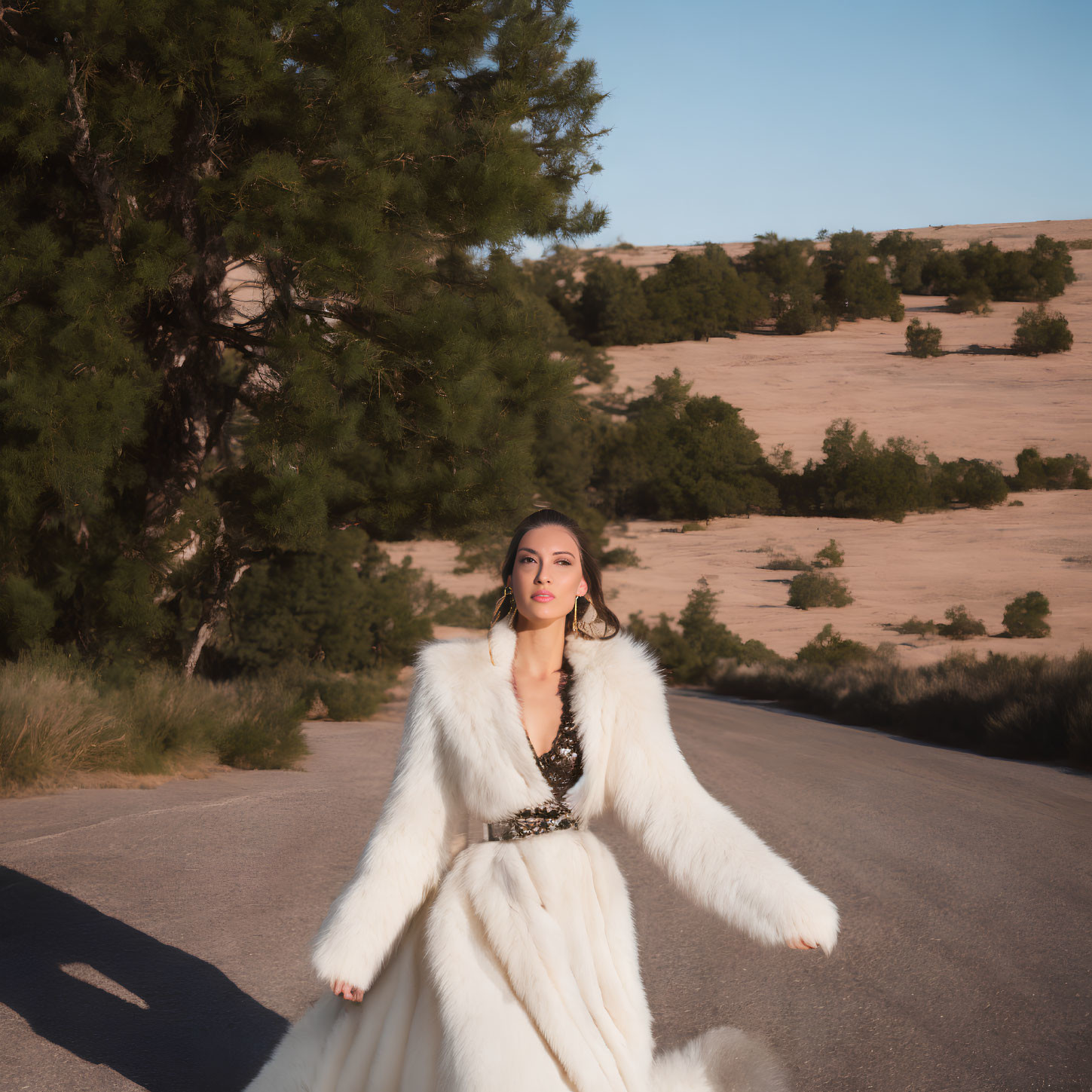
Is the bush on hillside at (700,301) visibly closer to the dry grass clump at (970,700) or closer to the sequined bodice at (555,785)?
the dry grass clump at (970,700)

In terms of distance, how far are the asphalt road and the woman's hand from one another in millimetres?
1174

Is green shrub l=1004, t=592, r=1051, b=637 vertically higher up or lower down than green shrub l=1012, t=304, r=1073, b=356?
lower down

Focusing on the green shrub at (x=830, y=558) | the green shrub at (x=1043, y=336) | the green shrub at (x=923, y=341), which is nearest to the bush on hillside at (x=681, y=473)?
the green shrub at (x=830, y=558)

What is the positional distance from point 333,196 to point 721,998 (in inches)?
318

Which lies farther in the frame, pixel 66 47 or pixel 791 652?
pixel 791 652

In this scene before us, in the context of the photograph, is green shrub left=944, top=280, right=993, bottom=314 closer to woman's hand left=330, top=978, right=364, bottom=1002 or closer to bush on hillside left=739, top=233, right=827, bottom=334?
bush on hillside left=739, top=233, right=827, bottom=334

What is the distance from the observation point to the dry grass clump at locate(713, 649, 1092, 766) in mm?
10789

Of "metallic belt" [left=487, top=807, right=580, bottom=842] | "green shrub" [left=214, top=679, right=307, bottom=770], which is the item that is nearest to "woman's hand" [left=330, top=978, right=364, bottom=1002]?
"metallic belt" [left=487, top=807, right=580, bottom=842]

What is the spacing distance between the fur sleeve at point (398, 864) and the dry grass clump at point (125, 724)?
5.24 m

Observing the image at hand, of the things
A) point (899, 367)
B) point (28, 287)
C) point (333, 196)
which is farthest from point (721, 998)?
point (899, 367)

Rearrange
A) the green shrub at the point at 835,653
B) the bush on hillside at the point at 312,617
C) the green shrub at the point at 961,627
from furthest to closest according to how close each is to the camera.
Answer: the green shrub at the point at 961,627 → the green shrub at the point at 835,653 → the bush on hillside at the point at 312,617

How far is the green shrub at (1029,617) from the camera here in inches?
859

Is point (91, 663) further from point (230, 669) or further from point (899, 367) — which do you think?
point (899, 367)

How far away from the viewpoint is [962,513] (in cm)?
3406
